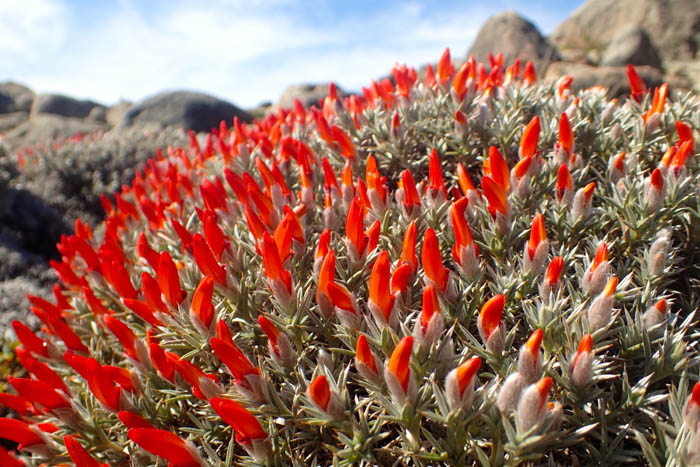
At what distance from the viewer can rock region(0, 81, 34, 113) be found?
885 inches

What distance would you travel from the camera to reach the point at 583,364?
42.8 inches

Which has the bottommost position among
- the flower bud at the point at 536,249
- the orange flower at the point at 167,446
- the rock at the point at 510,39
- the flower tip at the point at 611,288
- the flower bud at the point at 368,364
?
the orange flower at the point at 167,446

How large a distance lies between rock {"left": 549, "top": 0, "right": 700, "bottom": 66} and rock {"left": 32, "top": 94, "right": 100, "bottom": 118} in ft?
71.5

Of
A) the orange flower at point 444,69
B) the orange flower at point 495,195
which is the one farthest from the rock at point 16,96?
the orange flower at point 495,195

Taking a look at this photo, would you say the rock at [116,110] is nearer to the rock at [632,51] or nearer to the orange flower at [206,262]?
the rock at [632,51]

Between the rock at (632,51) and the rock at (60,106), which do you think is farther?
the rock at (60,106)

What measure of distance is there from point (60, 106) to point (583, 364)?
2577 centimetres

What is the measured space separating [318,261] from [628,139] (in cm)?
174

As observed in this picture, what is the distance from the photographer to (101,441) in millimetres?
1531

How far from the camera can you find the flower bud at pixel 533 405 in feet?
3.14

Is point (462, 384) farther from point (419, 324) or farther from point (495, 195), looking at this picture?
point (495, 195)

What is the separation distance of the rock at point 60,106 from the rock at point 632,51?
22320 mm

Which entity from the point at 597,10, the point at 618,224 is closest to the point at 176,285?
the point at 618,224

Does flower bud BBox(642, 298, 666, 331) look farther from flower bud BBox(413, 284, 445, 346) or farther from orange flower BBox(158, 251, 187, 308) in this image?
orange flower BBox(158, 251, 187, 308)
